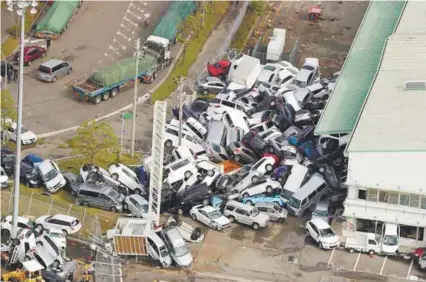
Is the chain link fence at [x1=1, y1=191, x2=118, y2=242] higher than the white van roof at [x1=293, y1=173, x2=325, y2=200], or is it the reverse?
the white van roof at [x1=293, y1=173, x2=325, y2=200]

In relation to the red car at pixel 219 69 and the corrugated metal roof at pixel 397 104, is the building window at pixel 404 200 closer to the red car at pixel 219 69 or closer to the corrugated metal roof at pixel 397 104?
the corrugated metal roof at pixel 397 104

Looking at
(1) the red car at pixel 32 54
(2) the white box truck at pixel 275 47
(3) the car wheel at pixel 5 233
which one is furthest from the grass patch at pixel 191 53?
(3) the car wheel at pixel 5 233

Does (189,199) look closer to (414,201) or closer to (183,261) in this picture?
(183,261)

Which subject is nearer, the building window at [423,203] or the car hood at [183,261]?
the car hood at [183,261]

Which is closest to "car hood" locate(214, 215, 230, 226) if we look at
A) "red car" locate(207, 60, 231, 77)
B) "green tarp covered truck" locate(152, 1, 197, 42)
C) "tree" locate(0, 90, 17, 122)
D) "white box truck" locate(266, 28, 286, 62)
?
"tree" locate(0, 90, 17, 122)

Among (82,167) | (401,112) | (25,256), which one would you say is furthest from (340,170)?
(25,256)

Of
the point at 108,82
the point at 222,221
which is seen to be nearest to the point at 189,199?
the point at 222,221

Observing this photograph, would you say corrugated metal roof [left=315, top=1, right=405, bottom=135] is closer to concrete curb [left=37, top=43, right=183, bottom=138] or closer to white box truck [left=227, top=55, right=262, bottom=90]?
white box truck [left=227, top=55, right=262, bottom=90]

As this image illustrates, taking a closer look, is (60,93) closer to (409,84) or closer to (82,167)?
(82,167)
